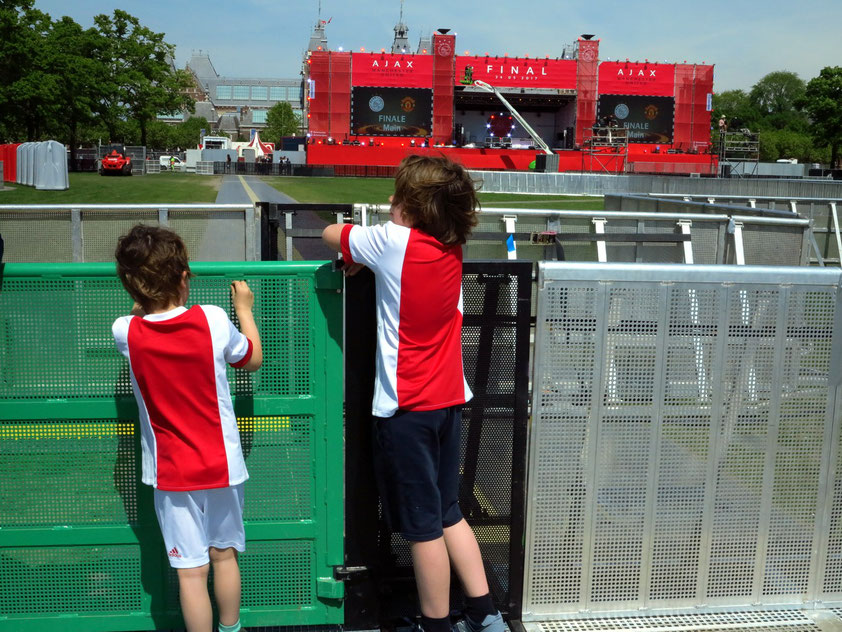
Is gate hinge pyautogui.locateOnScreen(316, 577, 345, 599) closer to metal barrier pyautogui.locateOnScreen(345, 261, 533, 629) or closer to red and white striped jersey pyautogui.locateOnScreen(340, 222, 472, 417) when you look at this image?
metal barrier pyautogui.locateOnScreen(345, 261, 533, 629)

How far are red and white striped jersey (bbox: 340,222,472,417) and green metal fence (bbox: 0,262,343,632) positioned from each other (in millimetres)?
353

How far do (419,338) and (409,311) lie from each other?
11 cm

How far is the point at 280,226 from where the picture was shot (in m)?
8.71

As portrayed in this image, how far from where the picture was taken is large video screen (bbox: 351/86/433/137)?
7306cm

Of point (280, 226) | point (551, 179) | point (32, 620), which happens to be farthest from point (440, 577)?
point (551, 179)

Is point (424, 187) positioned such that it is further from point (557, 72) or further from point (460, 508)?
point (557, 72)

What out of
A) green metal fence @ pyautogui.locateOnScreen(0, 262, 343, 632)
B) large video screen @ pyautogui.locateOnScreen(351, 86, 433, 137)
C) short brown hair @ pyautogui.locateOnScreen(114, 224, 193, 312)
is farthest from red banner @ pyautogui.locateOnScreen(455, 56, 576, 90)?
short brown hair @ pyautogui.locateOnScreen(114, 224, 193, 312)

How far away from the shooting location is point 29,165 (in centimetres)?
3800

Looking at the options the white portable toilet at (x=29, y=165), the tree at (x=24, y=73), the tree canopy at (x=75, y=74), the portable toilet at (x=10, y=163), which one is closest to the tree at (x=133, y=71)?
the tree canopy at (x=75, y=74)

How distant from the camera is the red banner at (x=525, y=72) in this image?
75.1m

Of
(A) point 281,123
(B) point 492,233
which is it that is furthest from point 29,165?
(A) point 281,123

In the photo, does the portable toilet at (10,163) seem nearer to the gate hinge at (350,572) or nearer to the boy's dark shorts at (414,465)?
the gate hinge at (350,572)

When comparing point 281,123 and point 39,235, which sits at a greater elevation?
point 281,123

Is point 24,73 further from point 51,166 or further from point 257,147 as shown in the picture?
point 257,147
